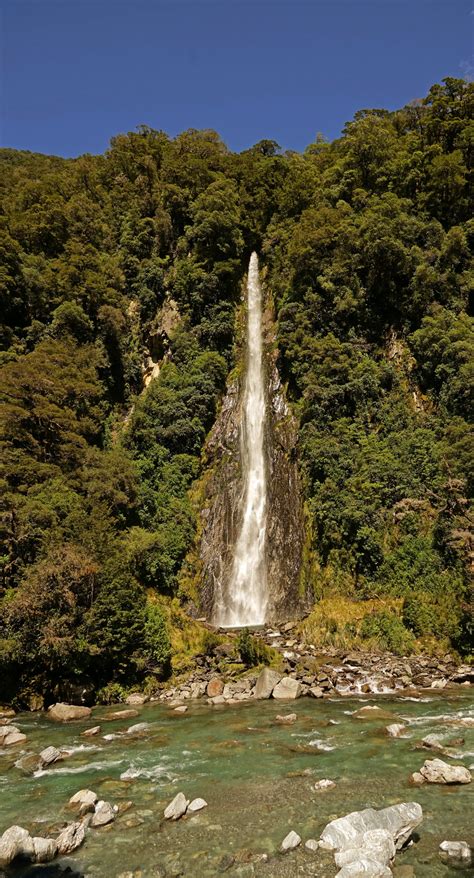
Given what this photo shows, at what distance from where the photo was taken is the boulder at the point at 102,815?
26.5 ft

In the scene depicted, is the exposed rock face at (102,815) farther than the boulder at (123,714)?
No

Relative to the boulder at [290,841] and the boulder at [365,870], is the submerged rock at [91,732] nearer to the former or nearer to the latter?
the boulder at [290,841]

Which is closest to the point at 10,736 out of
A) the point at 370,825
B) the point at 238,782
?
the point at 238,782

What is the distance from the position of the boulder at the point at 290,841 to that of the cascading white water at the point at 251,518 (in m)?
19.8

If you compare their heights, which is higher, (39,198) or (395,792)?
(39,198)

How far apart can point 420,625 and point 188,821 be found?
14279mm

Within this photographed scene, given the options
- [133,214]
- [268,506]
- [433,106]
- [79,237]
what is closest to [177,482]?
[268,506]

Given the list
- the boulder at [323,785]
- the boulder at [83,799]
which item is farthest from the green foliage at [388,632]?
the boulder at [83,799]

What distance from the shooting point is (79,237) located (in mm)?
39938

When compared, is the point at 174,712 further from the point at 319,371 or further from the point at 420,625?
the point at 319,371

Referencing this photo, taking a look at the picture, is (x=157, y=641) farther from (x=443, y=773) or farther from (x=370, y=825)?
(x=370, y=825)

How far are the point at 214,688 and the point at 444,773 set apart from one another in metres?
9.82

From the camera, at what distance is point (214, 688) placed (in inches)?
675

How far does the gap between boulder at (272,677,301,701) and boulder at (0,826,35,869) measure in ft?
32.9
